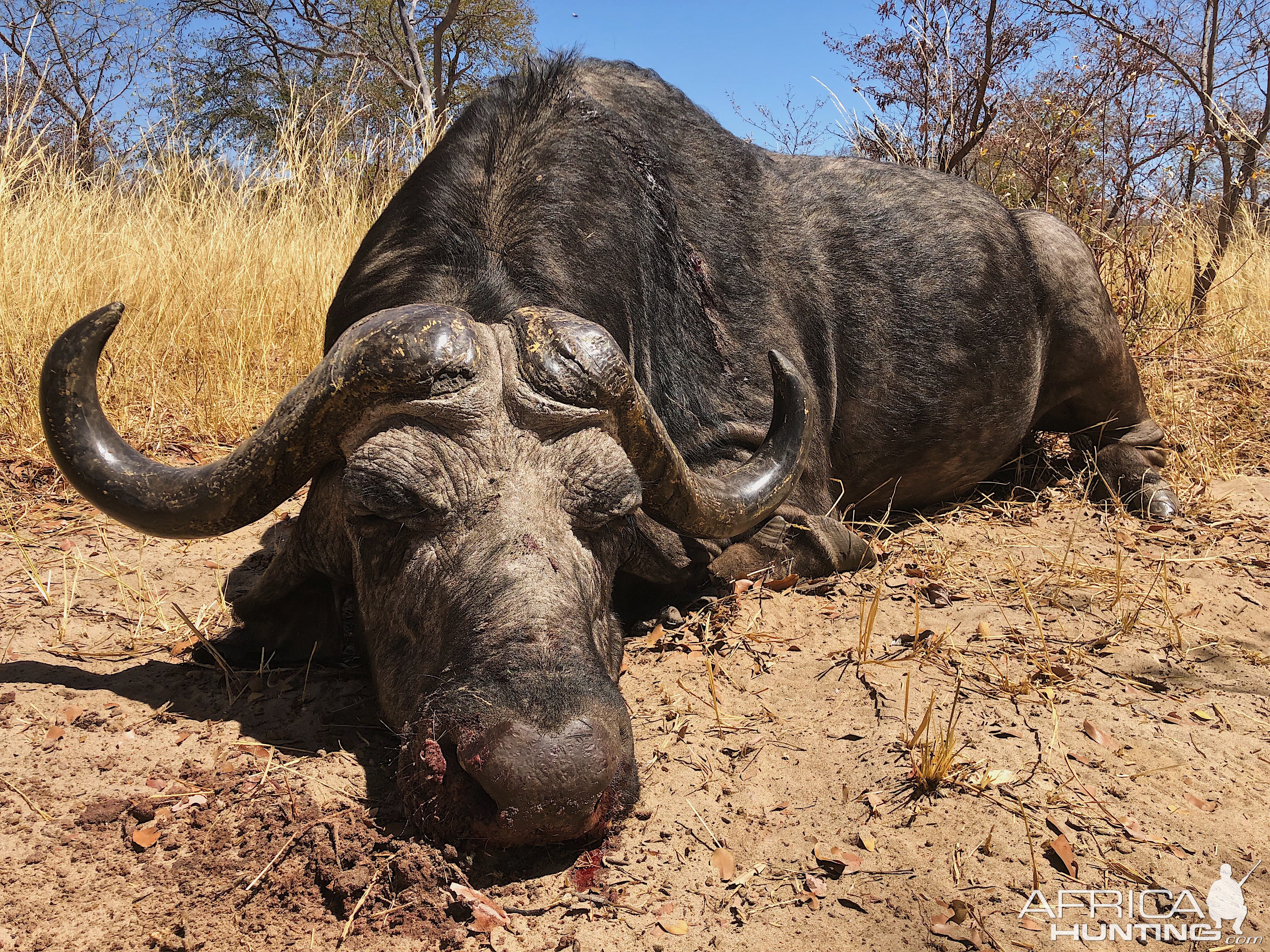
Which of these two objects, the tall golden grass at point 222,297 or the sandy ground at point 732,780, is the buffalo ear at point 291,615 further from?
the tall golden grass at point 222,297

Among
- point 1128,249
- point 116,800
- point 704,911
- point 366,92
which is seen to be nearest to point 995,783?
point 704,911

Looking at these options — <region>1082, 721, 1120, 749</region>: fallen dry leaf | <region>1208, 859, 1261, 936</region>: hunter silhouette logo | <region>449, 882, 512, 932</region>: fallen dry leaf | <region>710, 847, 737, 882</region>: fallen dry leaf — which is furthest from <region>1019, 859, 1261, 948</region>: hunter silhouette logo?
<region>449, 882, 512, 932</region>: fallen dry leaf

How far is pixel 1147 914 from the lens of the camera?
200 cm

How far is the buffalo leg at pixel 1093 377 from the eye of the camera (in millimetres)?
4914

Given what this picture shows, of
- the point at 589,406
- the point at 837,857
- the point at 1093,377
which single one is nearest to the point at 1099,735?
the point at 837,857

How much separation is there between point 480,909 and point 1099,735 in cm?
182

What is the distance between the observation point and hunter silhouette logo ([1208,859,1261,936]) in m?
1.97

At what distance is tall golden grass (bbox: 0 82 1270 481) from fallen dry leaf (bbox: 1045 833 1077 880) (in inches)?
151

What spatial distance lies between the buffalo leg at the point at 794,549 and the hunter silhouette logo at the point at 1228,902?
6.41ft

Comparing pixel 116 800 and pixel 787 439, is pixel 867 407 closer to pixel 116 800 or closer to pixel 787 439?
pixel 787 439

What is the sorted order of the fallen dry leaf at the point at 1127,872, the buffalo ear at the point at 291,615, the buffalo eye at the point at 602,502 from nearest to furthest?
1. the fallen dry leaf at the point at 1127,872
2. the buffalo eye at the point at 602,502
3. the buffalo ear at the point at 291,615

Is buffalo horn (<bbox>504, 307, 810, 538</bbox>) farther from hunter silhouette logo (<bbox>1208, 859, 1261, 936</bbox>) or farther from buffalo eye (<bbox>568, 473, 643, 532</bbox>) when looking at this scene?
hunter silhouette logo (<bbox>1208, 859, 1261, 936</bbox>)

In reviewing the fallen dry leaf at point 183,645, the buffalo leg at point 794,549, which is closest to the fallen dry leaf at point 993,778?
the buffalo leg at point 794,549

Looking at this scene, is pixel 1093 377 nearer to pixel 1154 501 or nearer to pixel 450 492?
pixel 1154 501
